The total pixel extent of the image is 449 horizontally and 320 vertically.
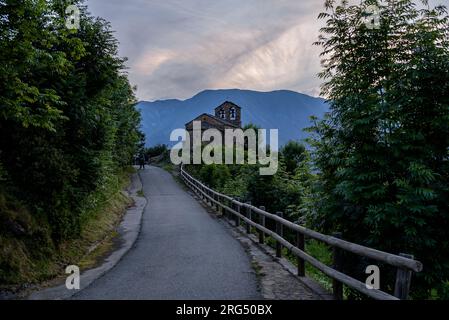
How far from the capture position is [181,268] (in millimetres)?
7965

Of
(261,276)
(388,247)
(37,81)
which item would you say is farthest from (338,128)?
(37,81)

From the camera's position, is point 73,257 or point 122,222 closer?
point 73,257

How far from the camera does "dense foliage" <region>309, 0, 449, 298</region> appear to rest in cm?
651

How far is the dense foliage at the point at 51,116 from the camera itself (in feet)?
21.7

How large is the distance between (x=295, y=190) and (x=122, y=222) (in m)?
7.42

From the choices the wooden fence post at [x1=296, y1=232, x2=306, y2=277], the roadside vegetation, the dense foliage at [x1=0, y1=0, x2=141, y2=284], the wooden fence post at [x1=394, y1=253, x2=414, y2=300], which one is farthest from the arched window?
the wooden fence post at [x1=394, y1=253, x2=414, y2=300]

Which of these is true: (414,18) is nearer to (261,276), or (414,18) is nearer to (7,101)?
(261,276)

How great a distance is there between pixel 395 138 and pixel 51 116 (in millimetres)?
6415

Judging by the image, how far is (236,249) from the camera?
10.3 meters

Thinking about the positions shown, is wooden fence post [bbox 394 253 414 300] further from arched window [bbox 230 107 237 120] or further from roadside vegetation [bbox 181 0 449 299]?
arched window [bbox 230 107 237 120]

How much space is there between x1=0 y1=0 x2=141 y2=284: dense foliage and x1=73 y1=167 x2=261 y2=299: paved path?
2.06m

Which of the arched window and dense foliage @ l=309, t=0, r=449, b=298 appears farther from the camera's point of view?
the arched window

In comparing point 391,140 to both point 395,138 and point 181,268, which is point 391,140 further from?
point 181,268

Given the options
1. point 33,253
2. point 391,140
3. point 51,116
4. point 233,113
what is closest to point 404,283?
point 391,140
